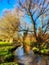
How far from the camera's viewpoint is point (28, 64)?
20516 mm

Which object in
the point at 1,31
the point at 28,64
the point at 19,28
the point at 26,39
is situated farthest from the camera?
the point at 26,39

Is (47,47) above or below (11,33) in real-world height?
below

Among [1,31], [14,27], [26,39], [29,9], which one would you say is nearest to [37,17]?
[29,9]

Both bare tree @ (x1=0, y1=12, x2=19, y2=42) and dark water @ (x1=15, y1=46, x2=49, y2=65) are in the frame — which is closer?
dark water @ (x1=15, y1=46, x2=49, y2=65)

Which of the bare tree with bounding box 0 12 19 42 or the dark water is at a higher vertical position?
the bare tree with bounding box 0 12 19 42

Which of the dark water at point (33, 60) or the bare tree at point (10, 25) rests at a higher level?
the bare tree at point (10, 25)

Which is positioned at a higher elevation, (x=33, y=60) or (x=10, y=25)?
(x=10, y=25)

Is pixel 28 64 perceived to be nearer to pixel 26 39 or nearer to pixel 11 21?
pixel 11 21

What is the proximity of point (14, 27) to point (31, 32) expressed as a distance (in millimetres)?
3283

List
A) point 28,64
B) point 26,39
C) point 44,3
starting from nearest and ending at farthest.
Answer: point 28,64 < point 44,3 < point 26,39

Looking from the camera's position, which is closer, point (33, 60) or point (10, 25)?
point (33, 60)

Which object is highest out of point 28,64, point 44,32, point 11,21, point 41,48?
point 11,21

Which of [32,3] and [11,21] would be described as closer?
[32,3]

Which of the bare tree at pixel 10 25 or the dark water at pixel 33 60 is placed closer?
the dark water at pixel 33 60
